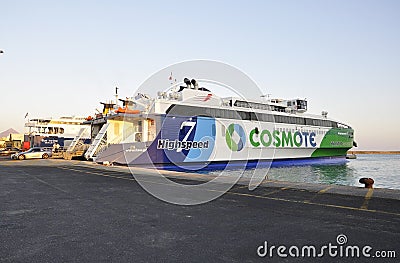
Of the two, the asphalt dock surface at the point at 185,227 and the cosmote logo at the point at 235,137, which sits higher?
the cosmote logo at the point at 235,137

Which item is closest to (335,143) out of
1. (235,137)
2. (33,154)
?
(235,137)

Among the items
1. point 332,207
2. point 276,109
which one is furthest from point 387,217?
point 276,109

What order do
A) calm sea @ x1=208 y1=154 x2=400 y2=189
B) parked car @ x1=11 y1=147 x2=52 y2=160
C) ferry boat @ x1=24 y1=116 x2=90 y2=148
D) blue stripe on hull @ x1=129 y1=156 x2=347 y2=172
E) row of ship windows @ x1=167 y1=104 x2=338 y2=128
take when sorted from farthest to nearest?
ferry boat @ x1=24 y1=116 x2=90 y2=148, parked car @ x1=11 y1=147 x2=52 y2=160, row of ship windows @ x1=167 y1=104 x2=338 y2=128, blue stripe on hull @ x1=129 y1=156 x2=347 y2=172, calm sea @ x1=208 y1=154 x2=400 y2=189

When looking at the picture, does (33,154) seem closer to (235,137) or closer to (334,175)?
(235,137)

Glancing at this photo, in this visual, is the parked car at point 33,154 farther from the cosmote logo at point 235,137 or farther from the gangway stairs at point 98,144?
the cosmote logo at point 235,137

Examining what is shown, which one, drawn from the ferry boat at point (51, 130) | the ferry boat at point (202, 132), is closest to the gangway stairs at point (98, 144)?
the ferry boat at point (202, 132)

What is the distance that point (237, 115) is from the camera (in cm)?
3319

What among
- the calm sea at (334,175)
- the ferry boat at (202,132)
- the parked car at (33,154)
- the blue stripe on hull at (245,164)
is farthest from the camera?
the parked car at (33,154)

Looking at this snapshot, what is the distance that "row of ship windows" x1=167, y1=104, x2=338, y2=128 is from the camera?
2908cm

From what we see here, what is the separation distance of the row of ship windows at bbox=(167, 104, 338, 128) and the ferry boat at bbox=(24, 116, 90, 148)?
26471mm

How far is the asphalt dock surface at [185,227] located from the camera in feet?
12.1

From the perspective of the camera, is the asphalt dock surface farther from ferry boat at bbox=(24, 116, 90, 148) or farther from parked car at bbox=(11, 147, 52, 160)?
ferry boat at bbox=(24, 116, 90, 148)

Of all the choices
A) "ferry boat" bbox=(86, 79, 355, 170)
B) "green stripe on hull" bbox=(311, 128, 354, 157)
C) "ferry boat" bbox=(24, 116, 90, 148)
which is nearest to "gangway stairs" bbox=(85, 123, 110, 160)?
"ferry boat" bbox=(86, 79, 355, 170)

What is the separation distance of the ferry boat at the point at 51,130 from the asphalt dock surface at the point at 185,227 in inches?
1781
